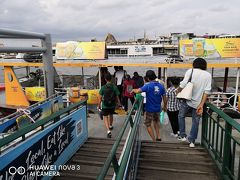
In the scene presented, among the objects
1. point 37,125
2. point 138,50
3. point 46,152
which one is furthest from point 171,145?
point 138,50

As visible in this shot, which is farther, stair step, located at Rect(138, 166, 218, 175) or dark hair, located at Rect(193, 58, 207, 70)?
dark hair, located at Rect(193, 58, 207, 70)

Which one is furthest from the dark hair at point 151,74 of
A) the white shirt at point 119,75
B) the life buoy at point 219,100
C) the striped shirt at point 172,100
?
the life buoy at point 219,100

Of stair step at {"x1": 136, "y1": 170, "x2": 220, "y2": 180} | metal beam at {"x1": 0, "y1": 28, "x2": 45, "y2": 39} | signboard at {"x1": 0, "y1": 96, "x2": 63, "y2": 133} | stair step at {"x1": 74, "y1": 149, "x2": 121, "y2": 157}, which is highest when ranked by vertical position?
metal beam at {"x1": 0, "y1": 28, "x2": 45, "y2": 39}

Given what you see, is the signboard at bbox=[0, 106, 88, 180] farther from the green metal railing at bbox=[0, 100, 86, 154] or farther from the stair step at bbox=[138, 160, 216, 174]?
the stair step at bbox=[138, 160, 216, 174]

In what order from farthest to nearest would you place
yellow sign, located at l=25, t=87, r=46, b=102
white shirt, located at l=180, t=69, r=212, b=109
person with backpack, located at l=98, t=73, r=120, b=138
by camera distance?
yellow sign, located at l=25, t=87, r=46, b=102
person with backpack, located at l=98, t=73, r=120, b=138
white shirt, located at l=180, t=69, r=212, b=109

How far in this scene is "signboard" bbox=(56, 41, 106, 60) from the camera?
1033cm

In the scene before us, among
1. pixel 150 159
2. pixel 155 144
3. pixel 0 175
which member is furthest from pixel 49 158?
pixel 155 144

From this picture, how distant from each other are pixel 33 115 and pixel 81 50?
6.32 m

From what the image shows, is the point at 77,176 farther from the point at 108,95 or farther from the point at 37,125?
the point at 108,95

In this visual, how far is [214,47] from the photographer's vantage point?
932 centimetres

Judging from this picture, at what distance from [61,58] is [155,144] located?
780cm

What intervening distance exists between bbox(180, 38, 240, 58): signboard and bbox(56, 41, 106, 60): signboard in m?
3.50

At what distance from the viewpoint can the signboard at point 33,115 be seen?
155 inches

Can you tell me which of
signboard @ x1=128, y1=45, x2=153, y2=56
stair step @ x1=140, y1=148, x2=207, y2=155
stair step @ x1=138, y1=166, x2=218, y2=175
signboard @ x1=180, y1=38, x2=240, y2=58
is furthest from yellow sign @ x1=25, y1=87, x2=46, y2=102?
stair step @ x1=138, y1=166, x2=218, y2=175
